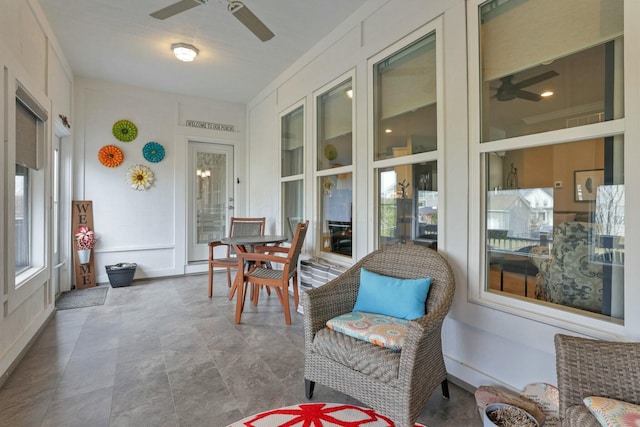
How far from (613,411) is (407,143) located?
1937 mm

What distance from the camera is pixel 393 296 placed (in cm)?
195

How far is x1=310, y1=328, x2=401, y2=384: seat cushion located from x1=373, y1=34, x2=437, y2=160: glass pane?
1426mm

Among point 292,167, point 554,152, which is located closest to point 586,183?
point 554,152

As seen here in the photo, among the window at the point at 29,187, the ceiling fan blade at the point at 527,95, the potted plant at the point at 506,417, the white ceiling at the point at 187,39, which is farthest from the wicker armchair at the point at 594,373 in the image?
the window at the point at 29,187

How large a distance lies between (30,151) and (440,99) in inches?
130

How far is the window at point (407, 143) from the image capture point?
2.35 meters

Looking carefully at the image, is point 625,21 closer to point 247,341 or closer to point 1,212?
point 247,341

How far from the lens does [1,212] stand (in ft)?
7.05

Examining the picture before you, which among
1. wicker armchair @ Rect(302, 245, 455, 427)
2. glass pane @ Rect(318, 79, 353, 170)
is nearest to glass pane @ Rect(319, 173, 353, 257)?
glass pane @ Rect(318, 79, 353, 170)

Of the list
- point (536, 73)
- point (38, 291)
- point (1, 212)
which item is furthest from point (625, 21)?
point (38, 291)

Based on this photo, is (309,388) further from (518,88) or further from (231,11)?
(231,11)

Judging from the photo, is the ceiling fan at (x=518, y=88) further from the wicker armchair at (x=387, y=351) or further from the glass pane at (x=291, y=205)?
the glass pane at (x=291, y=205)

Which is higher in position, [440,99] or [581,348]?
[440,99]

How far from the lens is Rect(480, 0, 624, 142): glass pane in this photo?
151 cm
